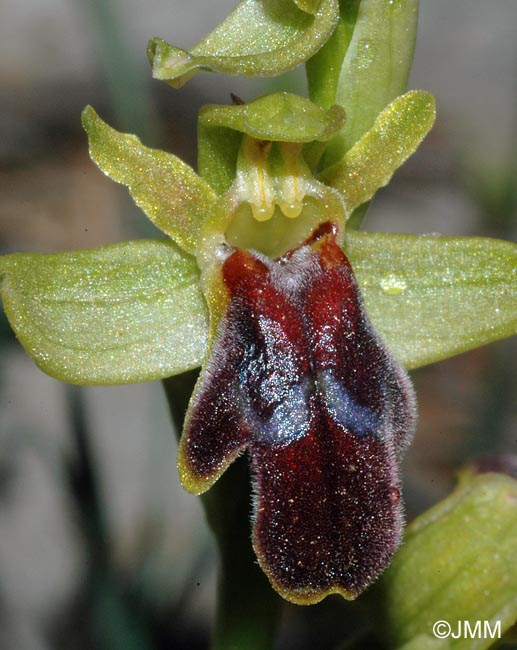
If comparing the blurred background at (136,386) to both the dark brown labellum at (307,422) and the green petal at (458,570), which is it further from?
the dark brown labellum at (307,422)

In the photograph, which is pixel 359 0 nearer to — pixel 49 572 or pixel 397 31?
pixel 397 31

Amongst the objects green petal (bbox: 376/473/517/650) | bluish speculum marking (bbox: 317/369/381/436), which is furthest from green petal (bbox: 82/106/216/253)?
green petal (bbox: 376/473/517/650)

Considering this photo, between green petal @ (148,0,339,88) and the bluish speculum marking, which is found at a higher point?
green petal @ (148,0,339,88)

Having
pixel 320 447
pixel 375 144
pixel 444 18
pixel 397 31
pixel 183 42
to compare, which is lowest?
pixel 444 18

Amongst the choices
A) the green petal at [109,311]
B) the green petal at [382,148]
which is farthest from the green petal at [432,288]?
the green petal at [109,311]

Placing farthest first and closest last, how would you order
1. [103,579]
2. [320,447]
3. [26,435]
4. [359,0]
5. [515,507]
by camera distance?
[26,435] → [103,579] → [515,507] → [359,0] → [320,447]

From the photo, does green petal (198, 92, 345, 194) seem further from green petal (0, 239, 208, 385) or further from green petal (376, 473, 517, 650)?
green petal (376, 473, 517, 650)

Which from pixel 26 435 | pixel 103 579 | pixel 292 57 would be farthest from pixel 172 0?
pixel 292 57
